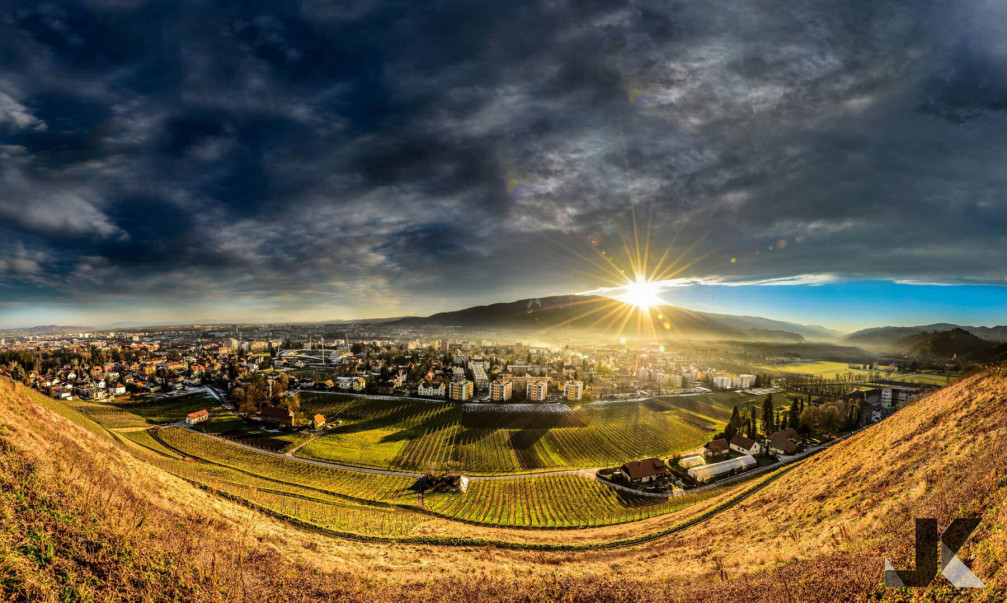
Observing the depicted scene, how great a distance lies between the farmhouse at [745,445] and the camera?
33875 mm

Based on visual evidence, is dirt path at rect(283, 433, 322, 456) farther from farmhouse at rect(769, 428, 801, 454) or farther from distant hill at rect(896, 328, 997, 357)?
distant hill at rect(896, 328, 997, 357)

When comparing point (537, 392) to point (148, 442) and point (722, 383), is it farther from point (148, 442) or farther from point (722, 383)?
point (148, 442)

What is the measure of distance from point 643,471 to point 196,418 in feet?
158

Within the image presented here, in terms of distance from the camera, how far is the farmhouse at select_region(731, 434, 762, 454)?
111 feet

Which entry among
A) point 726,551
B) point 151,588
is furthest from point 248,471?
point 726,551

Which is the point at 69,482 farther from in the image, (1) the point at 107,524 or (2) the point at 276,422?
(2) the point at 276,422

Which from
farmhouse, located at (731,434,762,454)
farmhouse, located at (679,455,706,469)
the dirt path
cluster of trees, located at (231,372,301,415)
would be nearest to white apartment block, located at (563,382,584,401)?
farmhouse, located at (731,434,762,454)

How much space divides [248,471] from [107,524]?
848 inches

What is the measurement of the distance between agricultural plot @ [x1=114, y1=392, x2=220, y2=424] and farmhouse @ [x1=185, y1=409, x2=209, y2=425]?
2333mm

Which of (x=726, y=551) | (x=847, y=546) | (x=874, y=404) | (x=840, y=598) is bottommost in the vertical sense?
(x=874, y=404)

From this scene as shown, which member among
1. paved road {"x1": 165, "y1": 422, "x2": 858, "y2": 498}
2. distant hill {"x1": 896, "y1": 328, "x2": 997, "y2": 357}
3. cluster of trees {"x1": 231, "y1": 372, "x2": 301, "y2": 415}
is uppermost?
distant hill {"x1": 896, "y1": 328, "x2": 997, "y2": 357}

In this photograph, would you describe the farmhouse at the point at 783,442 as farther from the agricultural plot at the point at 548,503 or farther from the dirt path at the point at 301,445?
the dirt path at the point at 301,445

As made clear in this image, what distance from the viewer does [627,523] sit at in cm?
2009

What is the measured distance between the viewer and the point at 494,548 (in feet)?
49.4
